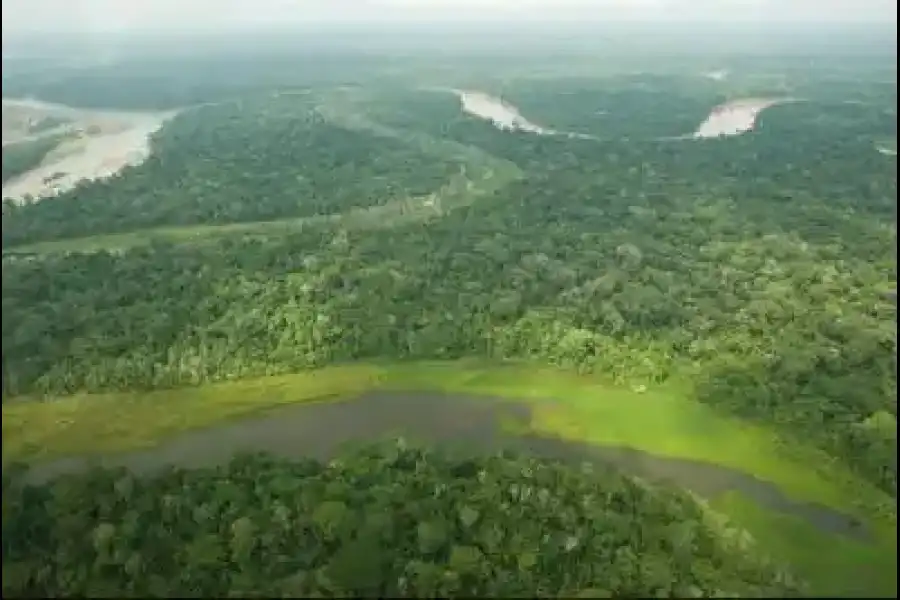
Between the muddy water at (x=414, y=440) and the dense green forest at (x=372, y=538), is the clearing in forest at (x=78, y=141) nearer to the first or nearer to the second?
Result: the muddy water at (x=414, y=440)

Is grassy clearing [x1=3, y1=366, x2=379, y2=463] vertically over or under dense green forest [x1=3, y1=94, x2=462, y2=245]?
under

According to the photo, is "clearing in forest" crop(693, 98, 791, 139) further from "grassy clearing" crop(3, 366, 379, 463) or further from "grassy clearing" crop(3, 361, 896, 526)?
"grassy clearing" crop(3, 366, 379, 463)

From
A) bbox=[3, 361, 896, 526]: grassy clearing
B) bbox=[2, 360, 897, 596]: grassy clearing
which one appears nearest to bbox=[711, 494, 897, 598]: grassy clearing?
bbox=[2, 360, 897, 596]: grassy clearing

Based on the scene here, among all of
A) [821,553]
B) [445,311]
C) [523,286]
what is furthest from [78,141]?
[821,553]

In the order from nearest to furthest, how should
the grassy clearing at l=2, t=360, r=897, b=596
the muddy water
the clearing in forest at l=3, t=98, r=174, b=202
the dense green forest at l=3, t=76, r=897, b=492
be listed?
the grassy clearing at l=2, t=360, r=897, b=596 → the muddy water → the dense green forest at l=3, t=76, r=897, b=492 → the clearing in forest at l=3, t=98, r=174, b=202

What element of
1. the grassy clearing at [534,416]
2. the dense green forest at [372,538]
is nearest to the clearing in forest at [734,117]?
the grassy clearing at [534,416]

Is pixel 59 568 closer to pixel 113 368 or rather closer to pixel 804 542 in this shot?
pixel 113 368
